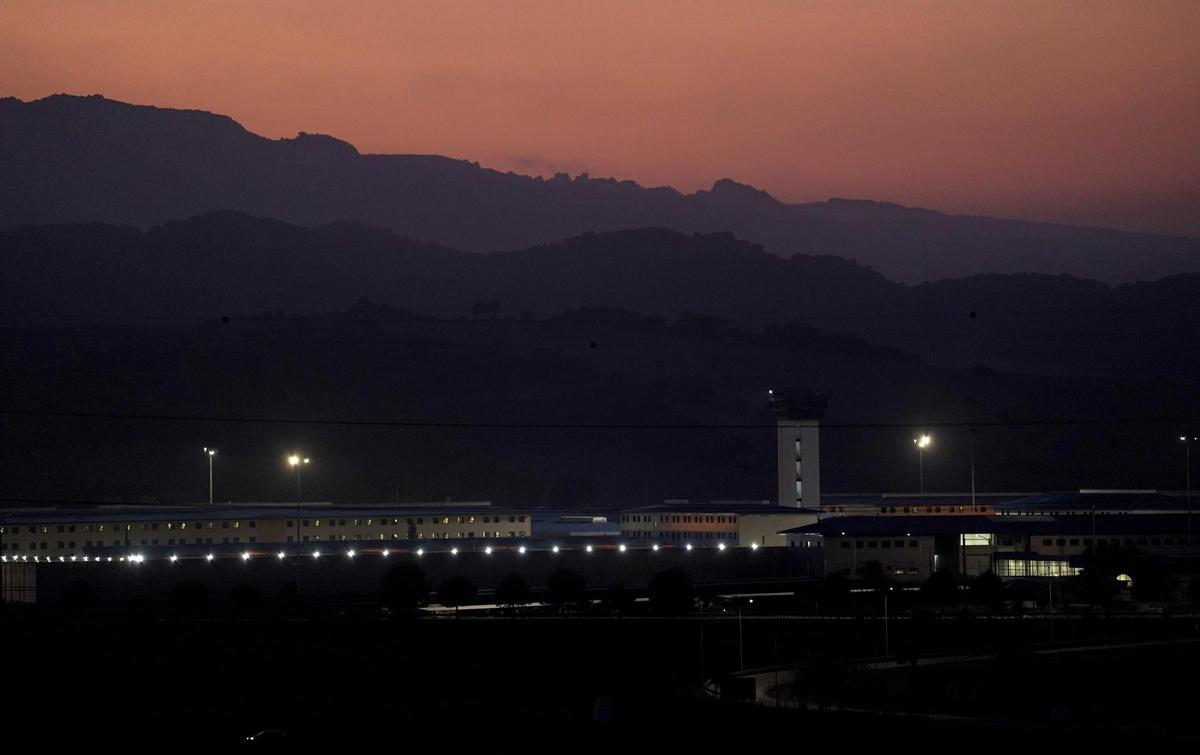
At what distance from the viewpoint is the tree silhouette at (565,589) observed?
96000mm

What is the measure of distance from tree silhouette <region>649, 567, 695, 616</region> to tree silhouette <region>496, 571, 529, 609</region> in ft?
24.7

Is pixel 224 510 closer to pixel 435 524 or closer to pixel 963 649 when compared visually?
pixel 435 524

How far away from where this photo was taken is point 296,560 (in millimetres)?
105688

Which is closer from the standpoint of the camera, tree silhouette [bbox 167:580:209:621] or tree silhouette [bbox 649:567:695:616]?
tree silhouette [bbox 167:580:209:621]

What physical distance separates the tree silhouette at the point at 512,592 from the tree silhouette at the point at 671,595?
752 cm

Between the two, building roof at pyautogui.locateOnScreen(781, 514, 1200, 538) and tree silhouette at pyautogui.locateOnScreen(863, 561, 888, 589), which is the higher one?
building roof at pyautogui.locateOnScreen(781, 514, 1200, 538)

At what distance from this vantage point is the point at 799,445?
458ft

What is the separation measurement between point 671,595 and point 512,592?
9.31m

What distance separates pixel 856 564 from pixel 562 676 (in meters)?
41.7

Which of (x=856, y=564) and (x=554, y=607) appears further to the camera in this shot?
(x=856, y=564)

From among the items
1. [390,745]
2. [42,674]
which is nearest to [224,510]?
[42,674]

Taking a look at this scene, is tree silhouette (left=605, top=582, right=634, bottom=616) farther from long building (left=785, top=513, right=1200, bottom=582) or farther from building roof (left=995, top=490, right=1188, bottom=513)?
building roof (left=995, top=490, right=1188, bottom=513)

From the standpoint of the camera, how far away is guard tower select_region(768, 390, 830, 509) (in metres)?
137

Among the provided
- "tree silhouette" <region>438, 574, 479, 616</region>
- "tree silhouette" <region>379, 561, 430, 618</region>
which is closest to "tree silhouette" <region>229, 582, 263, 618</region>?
"tree silhouette" <region>379, 561, 430, 618</region>
